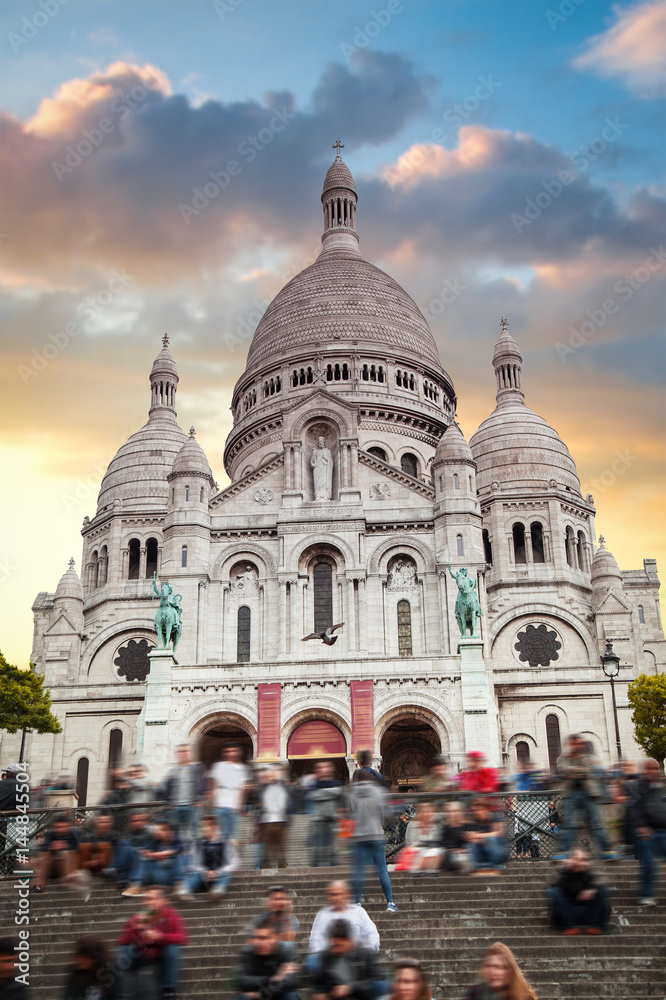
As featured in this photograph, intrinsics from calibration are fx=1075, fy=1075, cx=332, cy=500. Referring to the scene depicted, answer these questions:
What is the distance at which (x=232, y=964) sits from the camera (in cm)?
1572

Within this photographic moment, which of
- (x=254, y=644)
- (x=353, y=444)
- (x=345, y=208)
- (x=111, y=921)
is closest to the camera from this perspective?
(x=111, y=921)

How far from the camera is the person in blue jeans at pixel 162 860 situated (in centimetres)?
1669

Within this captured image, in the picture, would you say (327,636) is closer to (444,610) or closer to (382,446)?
(444,610)

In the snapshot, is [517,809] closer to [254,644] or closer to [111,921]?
[111,921]

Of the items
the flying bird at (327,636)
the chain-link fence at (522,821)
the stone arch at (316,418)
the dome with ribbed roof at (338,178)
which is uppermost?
the dome with ribbed roof at (338,178)

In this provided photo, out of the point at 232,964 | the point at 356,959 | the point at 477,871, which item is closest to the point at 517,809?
the point at 477,871

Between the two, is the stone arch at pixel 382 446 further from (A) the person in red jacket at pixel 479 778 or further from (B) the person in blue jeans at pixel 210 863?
(B) the person in blue jeans at pixel 210 863

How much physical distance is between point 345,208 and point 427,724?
46796mm

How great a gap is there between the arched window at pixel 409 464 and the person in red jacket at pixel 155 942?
45.8m

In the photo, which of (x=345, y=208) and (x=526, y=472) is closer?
(x=526, y=472)

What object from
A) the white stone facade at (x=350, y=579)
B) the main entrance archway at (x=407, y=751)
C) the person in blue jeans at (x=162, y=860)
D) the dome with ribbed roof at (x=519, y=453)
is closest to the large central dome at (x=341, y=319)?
the white stone facade at (x=350, y=579)

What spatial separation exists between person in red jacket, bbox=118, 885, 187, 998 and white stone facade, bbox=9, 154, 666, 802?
25.6 m

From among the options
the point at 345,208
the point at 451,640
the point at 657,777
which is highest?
the point at 345,208

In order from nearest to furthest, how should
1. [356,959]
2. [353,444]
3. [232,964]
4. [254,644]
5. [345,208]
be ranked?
[356,959] → [232,964] → [254,644] → [353,444] → [345,208]
